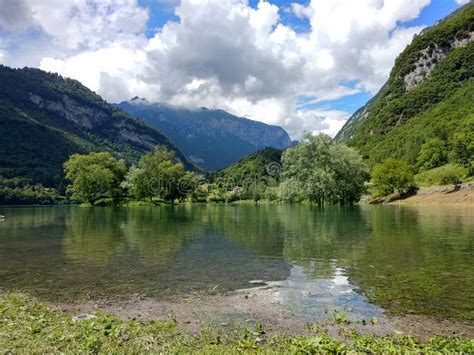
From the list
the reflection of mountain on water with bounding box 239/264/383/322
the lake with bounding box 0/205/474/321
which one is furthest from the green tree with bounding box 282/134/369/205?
the reflection of mountain on water with bounding box 239/264/383/322

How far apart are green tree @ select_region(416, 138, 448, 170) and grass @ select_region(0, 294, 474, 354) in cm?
16172

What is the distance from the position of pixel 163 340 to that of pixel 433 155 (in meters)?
167

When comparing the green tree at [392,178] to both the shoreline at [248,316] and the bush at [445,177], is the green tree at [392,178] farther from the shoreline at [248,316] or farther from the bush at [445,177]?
the shoreline at [248,316]

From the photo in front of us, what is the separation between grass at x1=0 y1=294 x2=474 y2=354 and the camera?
9188 millimetres

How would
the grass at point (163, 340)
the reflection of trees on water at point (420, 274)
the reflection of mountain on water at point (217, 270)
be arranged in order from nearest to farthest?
the grass at point (163, 340) → the reflection of trees on water at point (420, 274) → the reflection of mountain on water at point (217, 270)

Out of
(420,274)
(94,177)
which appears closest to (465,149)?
(420,274)

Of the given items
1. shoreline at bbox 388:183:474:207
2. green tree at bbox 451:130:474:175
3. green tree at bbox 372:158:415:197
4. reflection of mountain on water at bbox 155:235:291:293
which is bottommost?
reflection of mountain on water at bbox 155:235:291:293

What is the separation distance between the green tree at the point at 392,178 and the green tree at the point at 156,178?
81.1 metres

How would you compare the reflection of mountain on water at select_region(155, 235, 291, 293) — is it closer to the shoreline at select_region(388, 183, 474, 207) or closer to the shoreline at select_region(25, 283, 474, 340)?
the shoreline at select_region(25, 283, 474, 340)

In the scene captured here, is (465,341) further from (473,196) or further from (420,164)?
(420,164)

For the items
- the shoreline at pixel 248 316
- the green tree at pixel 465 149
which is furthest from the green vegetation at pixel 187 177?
the shoreline at pixel 248 316

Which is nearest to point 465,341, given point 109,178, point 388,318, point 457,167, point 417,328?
point 417,328

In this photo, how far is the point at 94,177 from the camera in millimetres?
143375

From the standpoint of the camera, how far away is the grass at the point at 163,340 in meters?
9.19
